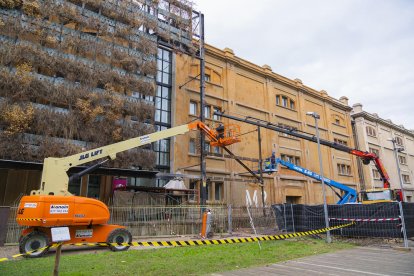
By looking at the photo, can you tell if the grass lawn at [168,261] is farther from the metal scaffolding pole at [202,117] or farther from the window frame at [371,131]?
the window frame at [371,131]

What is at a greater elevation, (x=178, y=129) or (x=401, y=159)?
(x=401, y=159)

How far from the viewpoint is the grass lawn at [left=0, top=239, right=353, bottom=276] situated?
334 inches

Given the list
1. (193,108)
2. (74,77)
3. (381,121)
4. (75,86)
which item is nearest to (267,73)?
(193,108)

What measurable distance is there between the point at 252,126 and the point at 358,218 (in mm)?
16510

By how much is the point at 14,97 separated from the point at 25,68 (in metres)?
1.78

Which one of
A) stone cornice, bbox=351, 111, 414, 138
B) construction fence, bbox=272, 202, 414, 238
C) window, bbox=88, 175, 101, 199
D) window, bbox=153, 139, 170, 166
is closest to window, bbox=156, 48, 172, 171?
window, bbox=153, 139, 170, 166

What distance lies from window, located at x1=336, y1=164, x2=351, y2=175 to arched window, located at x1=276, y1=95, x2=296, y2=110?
977 cm

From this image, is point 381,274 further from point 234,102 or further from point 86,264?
point 234,102

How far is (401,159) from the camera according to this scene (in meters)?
49.7

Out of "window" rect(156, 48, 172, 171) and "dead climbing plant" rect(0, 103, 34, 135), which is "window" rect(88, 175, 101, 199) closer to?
"window" rect(156, 48, 172, 171)

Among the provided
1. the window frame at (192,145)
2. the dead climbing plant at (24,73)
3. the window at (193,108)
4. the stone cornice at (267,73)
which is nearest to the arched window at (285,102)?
the stone cornice at (267,73)

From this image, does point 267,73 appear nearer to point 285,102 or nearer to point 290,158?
point 285,102

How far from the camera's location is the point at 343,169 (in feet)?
132

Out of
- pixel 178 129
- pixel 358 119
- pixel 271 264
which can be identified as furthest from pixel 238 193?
pixel 358 119
